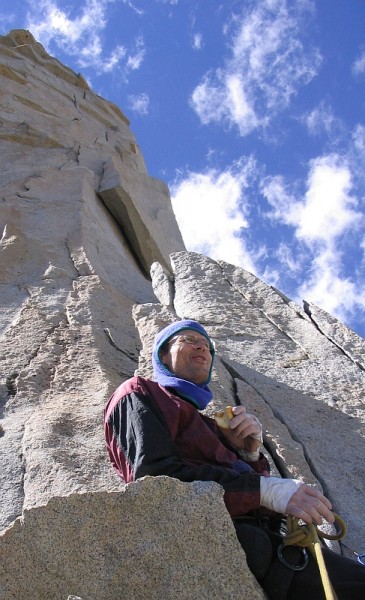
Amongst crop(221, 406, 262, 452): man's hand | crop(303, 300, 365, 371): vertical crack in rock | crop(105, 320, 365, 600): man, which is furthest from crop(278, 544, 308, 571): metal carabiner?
crop(303, 300, 365, 371): vertical crack in rock

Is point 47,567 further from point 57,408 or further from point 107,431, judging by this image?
point 57,408

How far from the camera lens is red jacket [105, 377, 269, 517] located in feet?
9.11

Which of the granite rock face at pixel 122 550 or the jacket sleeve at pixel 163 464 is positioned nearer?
the granite rock face at pixel 122 550

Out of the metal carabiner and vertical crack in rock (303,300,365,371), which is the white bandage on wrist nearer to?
the metal carabiner

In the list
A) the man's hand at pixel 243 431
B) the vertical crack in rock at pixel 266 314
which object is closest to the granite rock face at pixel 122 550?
the man's hand at pixel 243 431

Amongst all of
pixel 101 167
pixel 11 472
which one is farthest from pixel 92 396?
pixel 101 167

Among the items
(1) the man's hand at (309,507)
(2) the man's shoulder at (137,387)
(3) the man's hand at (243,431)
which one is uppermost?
(2) the man's shoulder at (137,387)

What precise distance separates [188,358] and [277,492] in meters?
0.87

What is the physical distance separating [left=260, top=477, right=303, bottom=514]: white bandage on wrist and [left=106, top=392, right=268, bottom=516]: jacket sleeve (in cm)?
2

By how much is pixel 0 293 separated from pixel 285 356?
2400 mm

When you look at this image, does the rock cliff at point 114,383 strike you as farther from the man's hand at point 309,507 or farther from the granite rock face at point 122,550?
the man's hand at point 309,507

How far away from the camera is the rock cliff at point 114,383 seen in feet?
8.57

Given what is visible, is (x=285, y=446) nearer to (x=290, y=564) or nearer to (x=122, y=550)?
(x=290, y=564)

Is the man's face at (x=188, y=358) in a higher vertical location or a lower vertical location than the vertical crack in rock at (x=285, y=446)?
higher
